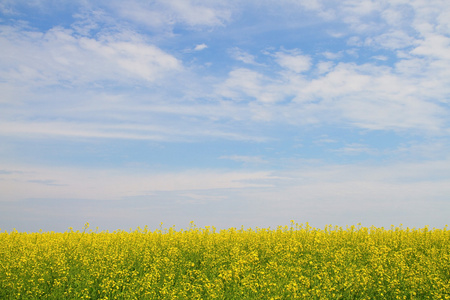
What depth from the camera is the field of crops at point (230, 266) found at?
947 centimetres

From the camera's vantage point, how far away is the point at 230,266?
10719 millimetres

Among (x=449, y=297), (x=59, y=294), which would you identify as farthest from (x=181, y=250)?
(x=449, y=297)

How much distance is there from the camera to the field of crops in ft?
31.1

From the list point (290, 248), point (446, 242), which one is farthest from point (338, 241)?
point (446, 242)

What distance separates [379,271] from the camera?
10.6 meters

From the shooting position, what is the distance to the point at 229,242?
13219 millimetres

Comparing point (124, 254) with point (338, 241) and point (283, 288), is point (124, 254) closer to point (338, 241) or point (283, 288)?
point (283, 288)

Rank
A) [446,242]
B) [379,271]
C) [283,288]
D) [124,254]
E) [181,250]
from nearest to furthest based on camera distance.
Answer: [283,288], [379,271], [124,254], [181,250], [446,242]

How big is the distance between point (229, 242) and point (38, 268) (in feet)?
20.3

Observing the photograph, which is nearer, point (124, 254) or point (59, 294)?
point (59, 294)

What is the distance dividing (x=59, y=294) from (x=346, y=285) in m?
7.63

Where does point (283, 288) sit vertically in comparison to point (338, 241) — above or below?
below

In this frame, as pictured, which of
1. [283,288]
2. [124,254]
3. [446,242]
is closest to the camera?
[283,288]

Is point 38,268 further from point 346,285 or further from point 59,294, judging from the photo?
point 346,285
